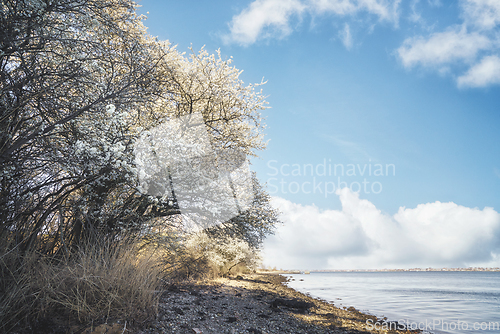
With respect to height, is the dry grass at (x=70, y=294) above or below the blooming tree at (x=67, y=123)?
below

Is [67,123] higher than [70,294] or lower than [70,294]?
higher

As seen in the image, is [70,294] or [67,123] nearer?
[70,294]

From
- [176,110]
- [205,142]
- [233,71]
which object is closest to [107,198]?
[205,142]

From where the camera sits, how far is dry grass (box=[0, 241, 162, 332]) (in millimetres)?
3713

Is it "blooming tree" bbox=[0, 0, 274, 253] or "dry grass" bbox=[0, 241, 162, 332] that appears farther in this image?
"blooming tree" bbox=[0, 0, 274, 253]

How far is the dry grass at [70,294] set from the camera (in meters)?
3.71

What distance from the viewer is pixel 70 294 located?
4125 millimetres

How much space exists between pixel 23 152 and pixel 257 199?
7.67m

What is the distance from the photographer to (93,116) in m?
5.86

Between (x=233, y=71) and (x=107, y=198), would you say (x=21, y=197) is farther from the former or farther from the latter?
(x=233, y=71)

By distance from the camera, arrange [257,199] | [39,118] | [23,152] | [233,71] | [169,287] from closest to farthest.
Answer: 1. [23,152]
2. [39,118]
3. [169,287]
4. [257,199]
5. [233,71]

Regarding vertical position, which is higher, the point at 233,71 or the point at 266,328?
the point at 233,71

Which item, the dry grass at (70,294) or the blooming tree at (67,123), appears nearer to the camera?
the dry grass at (70,294)

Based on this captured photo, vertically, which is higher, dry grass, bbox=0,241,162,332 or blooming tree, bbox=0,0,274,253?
blooming tree, bbox=0,0,274,253
